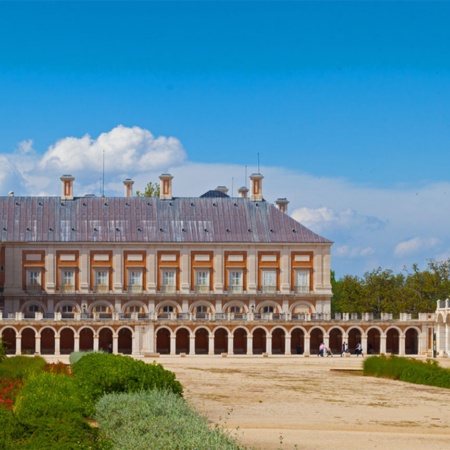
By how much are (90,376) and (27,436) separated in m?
11.3

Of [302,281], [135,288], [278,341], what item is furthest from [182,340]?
[302,281]

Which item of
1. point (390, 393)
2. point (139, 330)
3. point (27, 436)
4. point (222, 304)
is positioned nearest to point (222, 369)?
point (390, 393)

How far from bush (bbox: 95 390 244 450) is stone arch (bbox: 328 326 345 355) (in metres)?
65.0

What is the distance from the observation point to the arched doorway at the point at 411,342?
87.5 metres

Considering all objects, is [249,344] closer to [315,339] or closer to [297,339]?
[297,339]

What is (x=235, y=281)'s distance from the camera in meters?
91.2

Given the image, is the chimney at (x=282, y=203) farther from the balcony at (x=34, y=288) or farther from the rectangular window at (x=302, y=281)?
the balcony at (x=34, y=288)

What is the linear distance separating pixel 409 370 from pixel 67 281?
1943 inches

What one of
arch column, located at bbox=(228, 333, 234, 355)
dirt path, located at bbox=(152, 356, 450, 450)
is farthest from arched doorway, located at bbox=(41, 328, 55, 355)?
dirt path, located at bbox=(152, 356, 450, 450)

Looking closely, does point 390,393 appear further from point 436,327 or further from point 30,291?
point 30,291

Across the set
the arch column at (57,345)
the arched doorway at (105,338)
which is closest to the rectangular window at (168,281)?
the arched doorway at (105,338)

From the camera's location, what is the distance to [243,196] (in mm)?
100125

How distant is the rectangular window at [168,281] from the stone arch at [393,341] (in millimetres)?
18024

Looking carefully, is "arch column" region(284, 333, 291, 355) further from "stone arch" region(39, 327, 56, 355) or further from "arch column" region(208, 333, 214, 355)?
"stone arch" region(39, 327, 56, 355)
